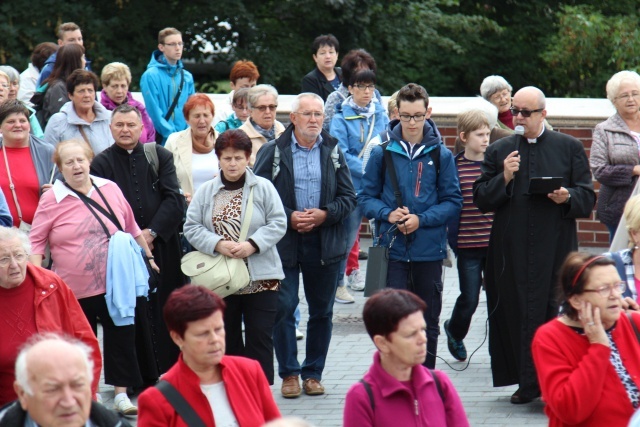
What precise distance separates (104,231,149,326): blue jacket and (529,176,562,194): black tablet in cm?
252

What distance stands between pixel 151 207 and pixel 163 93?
11.7 ft

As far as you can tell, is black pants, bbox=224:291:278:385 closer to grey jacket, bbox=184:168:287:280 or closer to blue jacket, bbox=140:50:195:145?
grey jacket, bbox=184:168:287:280

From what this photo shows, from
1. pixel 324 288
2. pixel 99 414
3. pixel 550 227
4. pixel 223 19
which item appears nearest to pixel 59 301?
pixel 99 414

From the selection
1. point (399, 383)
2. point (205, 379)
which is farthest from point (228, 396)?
point (399, 383)

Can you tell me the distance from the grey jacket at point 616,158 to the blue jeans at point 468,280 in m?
1.25

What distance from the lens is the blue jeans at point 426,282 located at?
335 inches

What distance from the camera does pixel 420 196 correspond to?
8.51m

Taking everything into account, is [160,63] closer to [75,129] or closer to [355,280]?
[75,129]

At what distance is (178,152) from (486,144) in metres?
2.33

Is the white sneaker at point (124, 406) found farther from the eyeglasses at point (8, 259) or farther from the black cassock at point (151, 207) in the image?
the eyeglasses at point (8, 259)

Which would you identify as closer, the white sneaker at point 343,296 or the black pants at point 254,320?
the black pants at point 254,320

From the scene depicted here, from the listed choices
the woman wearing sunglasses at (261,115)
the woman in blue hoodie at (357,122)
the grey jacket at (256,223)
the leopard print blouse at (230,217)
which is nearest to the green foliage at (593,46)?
the woman in blue hoodie at (357,122)

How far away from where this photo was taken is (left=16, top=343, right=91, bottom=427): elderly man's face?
4758mm

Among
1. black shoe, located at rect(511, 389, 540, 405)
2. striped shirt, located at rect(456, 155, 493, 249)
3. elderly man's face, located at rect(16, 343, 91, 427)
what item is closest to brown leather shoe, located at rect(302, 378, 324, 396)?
black shoe, located at rect(511, 389, 540, 405)
